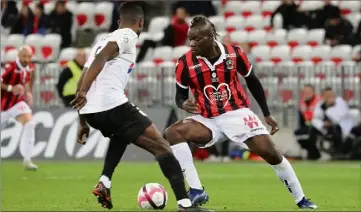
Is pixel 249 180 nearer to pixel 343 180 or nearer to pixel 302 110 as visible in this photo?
pixel 343 180

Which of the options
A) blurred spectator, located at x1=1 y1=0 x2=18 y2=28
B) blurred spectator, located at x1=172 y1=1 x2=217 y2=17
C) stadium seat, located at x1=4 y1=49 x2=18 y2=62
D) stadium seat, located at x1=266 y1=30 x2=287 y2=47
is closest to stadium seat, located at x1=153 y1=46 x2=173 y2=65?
blurred spectator, located at x1=172 y1=1 x2=217 y2=17

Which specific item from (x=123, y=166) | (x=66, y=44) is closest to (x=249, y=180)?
(x=123, y=166)

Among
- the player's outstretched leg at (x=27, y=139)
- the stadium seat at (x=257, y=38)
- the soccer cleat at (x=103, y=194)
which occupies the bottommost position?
the player's outstretched leg at (x=27, y=139)

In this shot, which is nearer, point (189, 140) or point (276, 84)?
point (189, 140)

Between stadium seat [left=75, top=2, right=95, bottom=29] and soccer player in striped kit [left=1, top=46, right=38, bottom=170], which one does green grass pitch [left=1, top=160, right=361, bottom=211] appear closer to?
soccer player in striped kit [left=1, top=46, right=38, bottom=170]

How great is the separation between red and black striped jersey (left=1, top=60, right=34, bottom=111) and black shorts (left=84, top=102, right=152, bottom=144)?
29.2 ft

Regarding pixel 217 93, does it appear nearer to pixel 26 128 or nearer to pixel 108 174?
pixel 108 174

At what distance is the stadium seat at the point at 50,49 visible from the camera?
27.2 m

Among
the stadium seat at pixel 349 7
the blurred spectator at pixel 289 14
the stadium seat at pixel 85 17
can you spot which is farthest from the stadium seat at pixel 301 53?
the stadium seat at pixel 85 17

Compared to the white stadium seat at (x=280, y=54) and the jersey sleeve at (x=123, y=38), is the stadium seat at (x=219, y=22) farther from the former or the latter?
the jersey sleeve at (x=123, y=38)

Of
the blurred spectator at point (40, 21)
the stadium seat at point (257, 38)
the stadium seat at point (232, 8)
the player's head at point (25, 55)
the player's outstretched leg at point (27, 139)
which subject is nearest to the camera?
the player's head at point (25, 55)

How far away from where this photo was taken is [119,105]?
10.5 metres

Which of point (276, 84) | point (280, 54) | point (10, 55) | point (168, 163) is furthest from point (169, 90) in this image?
point (168, 163)

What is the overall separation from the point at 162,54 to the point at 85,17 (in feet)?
11.8
